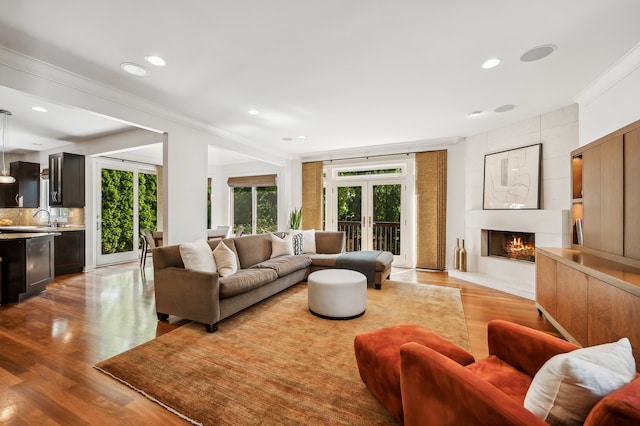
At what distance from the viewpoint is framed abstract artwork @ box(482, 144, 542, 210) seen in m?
4.22

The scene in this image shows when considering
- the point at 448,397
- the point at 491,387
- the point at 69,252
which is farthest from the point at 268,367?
the point at 69,252

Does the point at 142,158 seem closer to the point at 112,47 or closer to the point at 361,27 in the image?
the point at 112,47

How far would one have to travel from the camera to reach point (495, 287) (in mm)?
4418

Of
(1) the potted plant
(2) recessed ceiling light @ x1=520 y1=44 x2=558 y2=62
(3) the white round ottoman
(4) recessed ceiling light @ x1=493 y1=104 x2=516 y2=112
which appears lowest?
(3) the white round ottoman

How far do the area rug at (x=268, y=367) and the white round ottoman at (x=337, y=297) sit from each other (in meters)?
0.11

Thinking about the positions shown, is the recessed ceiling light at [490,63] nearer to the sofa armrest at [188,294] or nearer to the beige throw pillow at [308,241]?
the sofa armrest at [188,294]

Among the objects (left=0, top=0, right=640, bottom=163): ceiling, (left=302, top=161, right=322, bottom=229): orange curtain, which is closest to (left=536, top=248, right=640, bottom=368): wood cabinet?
(left=0, top=0, right=640, bottom=163): ceiling

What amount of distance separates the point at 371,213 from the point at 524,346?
5.02 metres

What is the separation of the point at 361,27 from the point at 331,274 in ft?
8.65

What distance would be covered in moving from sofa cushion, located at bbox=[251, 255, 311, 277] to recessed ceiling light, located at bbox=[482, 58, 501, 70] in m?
3.33

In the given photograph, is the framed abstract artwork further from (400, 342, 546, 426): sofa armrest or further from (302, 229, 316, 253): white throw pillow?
(400, 342, 546, 426): sofa armrest

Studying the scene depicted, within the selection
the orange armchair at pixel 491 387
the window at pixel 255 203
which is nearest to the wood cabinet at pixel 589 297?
the orange armchair at pixel 491 387

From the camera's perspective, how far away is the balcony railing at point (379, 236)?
623 centimetres

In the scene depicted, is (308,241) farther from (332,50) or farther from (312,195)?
(332,50)
